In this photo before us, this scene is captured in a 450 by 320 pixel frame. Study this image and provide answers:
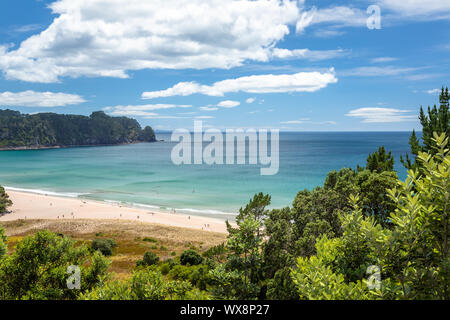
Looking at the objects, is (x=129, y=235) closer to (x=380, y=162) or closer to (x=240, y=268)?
(x=380, y=162)

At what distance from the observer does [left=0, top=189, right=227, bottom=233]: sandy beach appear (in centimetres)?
5412

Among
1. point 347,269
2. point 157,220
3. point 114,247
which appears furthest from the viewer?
point 157,220

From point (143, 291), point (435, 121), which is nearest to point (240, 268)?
point (143, 291)

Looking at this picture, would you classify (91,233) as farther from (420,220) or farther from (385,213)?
(420,220)

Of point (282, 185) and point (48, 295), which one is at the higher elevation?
point (48, 295)

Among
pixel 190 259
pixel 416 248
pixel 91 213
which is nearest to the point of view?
pixel 416 248

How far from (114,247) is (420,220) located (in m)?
37.7

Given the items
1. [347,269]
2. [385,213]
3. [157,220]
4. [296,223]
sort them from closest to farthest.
Result: [347,269] < [296,223] < [385,213] < [157,220]

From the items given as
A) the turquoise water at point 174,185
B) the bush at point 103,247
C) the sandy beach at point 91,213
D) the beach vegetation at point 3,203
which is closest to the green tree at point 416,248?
the bush at point 103,247

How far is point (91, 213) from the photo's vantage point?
60188mm

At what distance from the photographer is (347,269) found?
6273 millimetres

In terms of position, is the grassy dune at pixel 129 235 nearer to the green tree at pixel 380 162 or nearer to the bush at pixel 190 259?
the bush at pixel 190 259

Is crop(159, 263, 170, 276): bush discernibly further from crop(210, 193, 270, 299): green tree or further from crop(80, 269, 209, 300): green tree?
crop(80, 269, 209, 300): green tree
